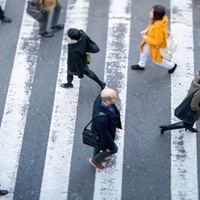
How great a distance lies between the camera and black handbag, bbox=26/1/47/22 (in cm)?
1137

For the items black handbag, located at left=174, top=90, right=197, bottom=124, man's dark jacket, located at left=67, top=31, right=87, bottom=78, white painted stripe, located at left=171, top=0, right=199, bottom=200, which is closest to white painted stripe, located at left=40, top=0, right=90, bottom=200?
man's dark jacket, located at left=67, top=31, right=87, bottom=78

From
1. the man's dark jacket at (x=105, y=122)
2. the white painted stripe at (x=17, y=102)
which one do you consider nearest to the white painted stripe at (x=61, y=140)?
the white painted stripe at (x=17, y=102)

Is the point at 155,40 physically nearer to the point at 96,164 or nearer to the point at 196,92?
the point at 196,92

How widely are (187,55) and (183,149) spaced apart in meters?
2.32

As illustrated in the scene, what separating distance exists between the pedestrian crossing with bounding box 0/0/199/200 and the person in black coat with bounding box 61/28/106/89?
1.55 ft

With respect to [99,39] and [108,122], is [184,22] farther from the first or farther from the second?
[108,122]

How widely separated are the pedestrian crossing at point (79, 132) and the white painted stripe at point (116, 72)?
0.06ft

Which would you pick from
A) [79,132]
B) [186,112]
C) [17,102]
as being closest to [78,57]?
[79,132]

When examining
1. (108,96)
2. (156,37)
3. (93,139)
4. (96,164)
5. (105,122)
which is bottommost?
(96,164)

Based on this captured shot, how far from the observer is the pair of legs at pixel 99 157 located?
944cm

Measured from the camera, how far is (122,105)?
10.8 metres

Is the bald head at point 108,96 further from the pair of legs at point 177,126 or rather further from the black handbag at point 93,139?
the pair of legs at point 177,126

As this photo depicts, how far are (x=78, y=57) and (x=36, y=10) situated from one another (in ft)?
6.37

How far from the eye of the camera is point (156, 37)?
33.7ft
